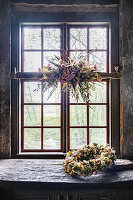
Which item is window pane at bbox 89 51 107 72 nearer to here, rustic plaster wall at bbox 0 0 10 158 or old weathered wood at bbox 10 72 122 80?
old weathered wood at bbox 10 72 122 80

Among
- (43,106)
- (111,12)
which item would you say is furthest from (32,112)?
(111,12)

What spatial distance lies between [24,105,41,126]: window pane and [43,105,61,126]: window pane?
10cm

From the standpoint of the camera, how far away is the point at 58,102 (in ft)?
9.49

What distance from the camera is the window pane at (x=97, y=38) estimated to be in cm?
289

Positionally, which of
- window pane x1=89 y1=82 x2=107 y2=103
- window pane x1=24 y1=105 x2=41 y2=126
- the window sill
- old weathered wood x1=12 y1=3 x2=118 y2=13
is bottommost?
the window sill

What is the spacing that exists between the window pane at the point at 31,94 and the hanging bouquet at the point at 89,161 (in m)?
1.05

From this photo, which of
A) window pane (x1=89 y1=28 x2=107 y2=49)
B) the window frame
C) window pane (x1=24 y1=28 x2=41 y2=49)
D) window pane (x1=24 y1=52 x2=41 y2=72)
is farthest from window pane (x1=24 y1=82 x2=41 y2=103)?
window pane (x1=89 y1=28 x2=107 y2=49)

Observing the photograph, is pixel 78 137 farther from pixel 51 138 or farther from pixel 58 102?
pixel 58 102

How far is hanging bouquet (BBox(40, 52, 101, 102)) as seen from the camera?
248cm

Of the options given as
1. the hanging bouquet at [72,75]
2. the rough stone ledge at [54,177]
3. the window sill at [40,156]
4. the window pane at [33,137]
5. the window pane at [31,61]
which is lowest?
the rough stone ledge at [54,177]

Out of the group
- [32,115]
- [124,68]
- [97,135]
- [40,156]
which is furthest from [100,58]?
[40,156]

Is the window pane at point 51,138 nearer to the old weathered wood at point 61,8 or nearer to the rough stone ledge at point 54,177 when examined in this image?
the rough stone ledge at point 54,177

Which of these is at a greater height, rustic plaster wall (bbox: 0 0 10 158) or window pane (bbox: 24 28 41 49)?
window pane (bbox: 24 28 41 49)

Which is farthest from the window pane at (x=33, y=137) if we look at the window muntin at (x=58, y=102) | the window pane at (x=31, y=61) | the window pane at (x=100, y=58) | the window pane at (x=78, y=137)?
the window pane at (x=100, y=58)
